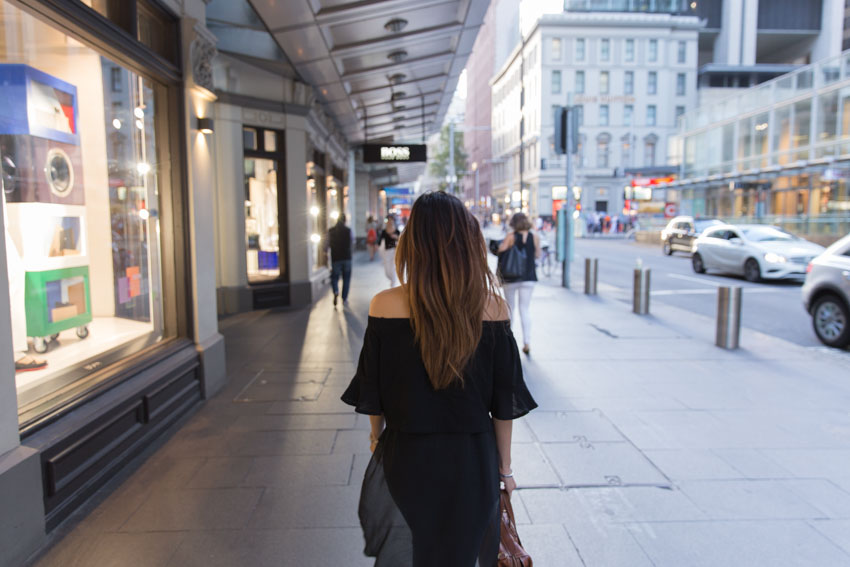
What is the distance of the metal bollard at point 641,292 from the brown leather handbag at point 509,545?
9.62 meters

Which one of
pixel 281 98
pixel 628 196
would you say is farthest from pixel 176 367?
pixel 628 196

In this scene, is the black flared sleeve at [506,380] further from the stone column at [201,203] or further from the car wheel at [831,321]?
the car wheel at [831,321]

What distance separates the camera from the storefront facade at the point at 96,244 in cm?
351

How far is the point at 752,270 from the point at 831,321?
8.86 metres

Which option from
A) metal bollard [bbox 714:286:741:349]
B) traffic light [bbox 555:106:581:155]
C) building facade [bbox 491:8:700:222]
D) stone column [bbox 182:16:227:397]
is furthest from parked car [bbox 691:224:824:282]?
building facade [bbox 491:8:700:222]

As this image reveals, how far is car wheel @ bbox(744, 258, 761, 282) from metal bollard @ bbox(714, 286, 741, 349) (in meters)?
9.18

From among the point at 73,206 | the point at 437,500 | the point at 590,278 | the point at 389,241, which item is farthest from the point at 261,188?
the point at 437,500

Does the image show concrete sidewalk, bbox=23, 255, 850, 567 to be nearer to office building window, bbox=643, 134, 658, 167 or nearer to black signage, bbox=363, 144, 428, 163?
black signage, bbox=363, 144, 428, 163

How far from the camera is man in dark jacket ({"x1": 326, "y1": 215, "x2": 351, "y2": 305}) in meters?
11.8

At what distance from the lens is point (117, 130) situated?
17.3 feet

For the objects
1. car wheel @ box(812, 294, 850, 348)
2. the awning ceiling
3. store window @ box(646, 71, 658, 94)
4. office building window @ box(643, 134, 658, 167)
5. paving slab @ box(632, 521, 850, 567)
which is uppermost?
store window @ box(646, 71, 658, 94)

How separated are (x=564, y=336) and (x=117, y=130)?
640 centimetres

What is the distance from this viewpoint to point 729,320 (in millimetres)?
8250

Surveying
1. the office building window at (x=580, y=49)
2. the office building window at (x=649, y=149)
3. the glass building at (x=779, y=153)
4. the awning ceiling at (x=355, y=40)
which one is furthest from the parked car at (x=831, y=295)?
the office building window at (x=649, y=149)
